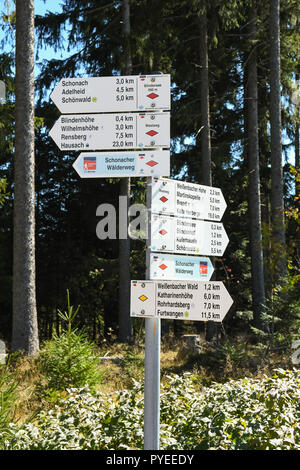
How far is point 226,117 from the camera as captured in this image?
764 inches

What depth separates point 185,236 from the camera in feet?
11.7

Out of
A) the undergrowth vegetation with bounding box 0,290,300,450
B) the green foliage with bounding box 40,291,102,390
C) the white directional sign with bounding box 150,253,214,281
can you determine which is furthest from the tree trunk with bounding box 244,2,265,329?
the white directional sign with bounding box 150,253,214,281

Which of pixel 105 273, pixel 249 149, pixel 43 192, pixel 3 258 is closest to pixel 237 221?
pixel 249 149

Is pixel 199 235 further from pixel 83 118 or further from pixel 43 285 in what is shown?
pixel 43 285

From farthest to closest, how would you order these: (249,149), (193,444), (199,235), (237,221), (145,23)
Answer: (237,221), (249,149), (145,23), (193,444), (199,235)

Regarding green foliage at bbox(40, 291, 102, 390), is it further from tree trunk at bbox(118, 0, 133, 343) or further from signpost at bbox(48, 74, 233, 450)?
tree trunk at bbox(118, 0, 133, 343)

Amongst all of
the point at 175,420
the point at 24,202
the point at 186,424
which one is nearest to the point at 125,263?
the point at 24,202

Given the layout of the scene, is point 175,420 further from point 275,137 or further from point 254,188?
point 254,188

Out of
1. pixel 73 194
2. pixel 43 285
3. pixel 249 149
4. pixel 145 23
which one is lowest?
pixel 43 285

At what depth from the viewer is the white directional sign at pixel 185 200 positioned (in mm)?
3523

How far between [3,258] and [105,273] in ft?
10.9

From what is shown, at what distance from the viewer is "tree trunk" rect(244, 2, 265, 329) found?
16.5m

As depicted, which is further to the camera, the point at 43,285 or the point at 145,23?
the point at 43,285

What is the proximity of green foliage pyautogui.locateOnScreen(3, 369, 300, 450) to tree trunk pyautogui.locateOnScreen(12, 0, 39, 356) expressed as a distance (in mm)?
5373
